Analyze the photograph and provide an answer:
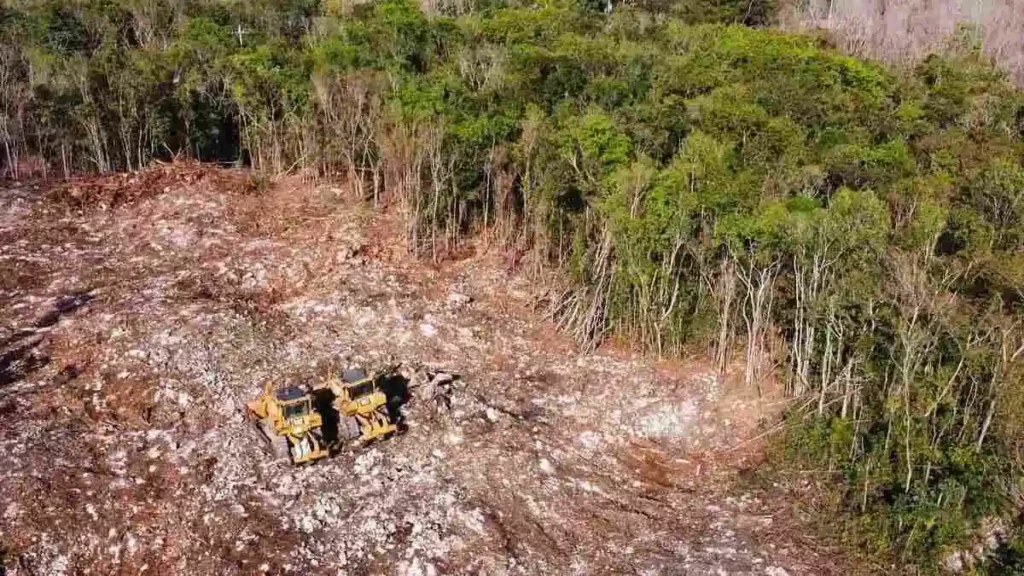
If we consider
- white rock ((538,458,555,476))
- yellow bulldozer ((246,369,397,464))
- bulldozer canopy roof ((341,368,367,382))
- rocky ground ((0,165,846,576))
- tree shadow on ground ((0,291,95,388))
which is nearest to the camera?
rocky ground ((0,165,846,576))

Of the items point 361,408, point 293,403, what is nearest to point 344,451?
point 361,408

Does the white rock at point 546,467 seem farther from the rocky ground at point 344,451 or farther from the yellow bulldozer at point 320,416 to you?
the yellow bulldozer at point 320,416

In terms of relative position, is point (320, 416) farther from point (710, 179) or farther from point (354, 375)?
point (710, 179)

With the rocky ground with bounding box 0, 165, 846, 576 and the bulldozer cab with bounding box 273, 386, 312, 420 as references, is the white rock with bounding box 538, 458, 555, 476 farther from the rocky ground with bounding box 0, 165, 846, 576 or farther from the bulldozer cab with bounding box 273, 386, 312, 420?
the bulldozer cab with bounding box 273, 386, 312, 420

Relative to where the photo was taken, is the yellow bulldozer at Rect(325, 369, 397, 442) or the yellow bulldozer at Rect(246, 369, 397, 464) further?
the yellow bulldozer at Rect(325, 369, 397, 442)

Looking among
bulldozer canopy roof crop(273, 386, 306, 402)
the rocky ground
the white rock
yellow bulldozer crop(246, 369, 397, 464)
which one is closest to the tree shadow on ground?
the rocky ground

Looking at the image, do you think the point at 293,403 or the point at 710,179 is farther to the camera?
the point at 710,179

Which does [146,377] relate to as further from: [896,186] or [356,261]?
[896,186]
